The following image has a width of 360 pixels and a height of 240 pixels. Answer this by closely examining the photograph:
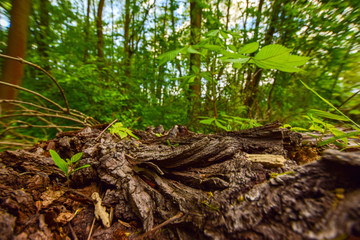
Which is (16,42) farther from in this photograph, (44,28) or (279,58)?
(279,58)

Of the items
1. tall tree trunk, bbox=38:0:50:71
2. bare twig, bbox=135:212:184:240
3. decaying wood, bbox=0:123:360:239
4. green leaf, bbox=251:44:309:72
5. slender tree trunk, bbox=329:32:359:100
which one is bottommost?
bare twig, bbox=135:212:184:240

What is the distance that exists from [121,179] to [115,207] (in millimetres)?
144

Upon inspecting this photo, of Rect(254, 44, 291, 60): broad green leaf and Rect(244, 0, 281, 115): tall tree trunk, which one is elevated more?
Rect(244, 0, 281, 115): tall tree trunk

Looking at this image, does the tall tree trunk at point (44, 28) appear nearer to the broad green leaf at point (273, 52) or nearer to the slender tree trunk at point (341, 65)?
the broad green leaf at point (273, 52)

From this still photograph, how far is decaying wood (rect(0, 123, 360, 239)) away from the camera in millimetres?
424

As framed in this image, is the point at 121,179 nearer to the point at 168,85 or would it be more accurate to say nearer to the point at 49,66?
the point at 168,85

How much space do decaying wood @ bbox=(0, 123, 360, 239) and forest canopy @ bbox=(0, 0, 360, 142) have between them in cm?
70

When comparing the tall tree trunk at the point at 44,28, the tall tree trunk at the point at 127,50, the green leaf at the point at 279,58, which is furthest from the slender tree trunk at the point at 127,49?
the green leaf at the point at 279,58

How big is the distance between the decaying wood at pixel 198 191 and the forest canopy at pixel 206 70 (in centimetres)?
70

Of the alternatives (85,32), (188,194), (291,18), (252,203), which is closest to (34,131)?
(85,32)

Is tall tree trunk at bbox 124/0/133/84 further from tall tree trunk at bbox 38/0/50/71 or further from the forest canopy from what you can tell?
tall tree trunk at bbox 38/0/50/71

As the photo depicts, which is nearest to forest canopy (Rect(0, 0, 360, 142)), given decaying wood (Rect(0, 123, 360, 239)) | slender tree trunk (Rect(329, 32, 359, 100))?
slender tree trunk (Rect(329, 32, 359, 100))

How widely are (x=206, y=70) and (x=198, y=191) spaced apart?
1.69 metres

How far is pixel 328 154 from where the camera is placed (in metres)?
0.45
